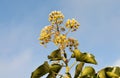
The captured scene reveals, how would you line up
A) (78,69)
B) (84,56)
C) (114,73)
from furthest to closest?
(84,56)
(78,69)
(114,73)

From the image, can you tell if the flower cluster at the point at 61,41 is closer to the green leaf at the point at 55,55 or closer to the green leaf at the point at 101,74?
the green leaf at the point at 55,55

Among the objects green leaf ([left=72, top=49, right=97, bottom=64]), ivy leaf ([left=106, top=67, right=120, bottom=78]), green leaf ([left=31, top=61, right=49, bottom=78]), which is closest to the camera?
ivy leaf ([left=106, top=67, right=120, bottom=78])

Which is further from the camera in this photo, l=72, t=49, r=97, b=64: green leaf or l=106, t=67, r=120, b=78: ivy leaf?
l=72, t=49, r=97, b=64: green leaf

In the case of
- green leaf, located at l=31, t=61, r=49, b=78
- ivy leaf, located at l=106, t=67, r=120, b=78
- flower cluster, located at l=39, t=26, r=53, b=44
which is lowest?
ivy leaf, located at l=106, t=67, r=120, b=78

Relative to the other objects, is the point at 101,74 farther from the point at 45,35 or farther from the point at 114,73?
the point at 45,35

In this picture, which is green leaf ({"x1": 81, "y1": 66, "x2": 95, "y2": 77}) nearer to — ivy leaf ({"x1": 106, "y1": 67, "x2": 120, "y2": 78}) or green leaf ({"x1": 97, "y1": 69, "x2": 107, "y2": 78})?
green leaf ({"x1": 97, "y1": 69, "x2": 107, "y2": 78})

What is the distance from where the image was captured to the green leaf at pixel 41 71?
4.63 metres

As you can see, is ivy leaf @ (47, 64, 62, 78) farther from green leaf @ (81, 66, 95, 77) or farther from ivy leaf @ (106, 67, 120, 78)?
ivy leaf @ (106, 67, 120, 78)

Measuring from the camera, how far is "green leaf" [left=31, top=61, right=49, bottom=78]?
463 centimetres

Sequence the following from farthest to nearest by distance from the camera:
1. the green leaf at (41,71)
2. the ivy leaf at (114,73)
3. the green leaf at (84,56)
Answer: the green leaf at (84,56)
the green leaf at (41,71)
the ivy leaf at (114,73)

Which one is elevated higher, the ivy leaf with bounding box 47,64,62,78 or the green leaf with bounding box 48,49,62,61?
the green leaf with bounding box 48,49,62,61

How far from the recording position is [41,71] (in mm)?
4758

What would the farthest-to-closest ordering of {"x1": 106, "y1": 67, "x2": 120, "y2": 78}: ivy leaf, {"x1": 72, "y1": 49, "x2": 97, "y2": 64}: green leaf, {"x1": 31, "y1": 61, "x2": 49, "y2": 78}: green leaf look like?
1. {"x1": 72, "y1": 49, "x2": 97, "y2": 64}: green leaf
2. {"x1": 31, "y1": 61, "x2": 49, "y2": 78}: green leaf
3. {"x1": 106, "y1": 67, "x2": 120, "y2": 78}: ivy leaf

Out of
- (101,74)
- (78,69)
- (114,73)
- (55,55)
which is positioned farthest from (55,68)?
(114,73)
